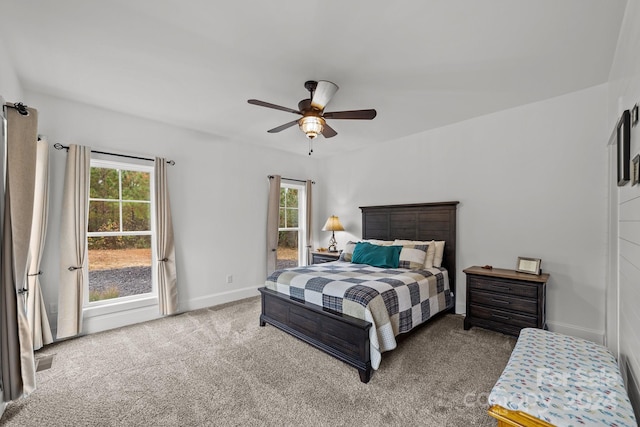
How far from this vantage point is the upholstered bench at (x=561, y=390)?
1.15m

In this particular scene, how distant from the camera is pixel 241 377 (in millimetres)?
2314

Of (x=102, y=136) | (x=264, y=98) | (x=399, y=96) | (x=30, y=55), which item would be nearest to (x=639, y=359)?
(x=399, y=96)

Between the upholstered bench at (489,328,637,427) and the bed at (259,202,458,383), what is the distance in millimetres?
1053

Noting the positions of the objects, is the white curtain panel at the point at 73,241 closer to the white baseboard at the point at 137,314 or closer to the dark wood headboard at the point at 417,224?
the white baseboard at the point at 137,314

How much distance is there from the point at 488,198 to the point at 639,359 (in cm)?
247

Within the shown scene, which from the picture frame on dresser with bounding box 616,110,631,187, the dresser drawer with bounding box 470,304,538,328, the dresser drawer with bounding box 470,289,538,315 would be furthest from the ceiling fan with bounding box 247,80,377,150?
the dresser drawer with bounding box 470,304,538,328

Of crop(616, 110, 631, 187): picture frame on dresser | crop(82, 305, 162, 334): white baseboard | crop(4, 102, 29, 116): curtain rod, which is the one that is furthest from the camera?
crop(82, 305, 162, 334): white baseboard

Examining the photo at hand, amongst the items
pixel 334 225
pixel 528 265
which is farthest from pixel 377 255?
pixel 528 265

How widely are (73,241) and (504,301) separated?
15.2ft

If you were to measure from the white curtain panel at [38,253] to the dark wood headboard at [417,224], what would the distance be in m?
4.07

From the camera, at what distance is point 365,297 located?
2.44 m

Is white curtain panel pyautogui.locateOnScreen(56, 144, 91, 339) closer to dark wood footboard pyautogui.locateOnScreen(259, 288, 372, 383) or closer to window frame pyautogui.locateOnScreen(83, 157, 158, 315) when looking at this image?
window frame pyautogui.locateOnScreen(83, 157, 158, 315)

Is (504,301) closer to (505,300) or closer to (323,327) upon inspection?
(505,300)

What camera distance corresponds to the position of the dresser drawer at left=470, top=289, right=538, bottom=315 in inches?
112
